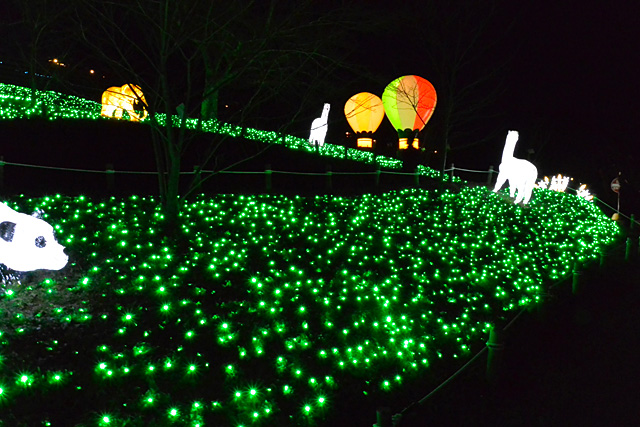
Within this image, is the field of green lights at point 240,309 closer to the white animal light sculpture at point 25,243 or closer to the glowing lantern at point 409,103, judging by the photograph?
the white animal light sculpture at point 25,243

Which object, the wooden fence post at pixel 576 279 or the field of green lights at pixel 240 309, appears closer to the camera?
the field of green lights at pixel 240 309

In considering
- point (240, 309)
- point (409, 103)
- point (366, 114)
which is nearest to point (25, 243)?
point (240, 309)

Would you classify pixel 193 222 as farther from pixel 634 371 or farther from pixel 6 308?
pixel 634 371

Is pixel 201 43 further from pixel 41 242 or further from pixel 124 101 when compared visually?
pixel 124 101

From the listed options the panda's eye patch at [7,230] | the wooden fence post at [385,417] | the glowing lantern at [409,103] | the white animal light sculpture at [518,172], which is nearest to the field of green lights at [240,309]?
the panda's eye patch at [7,230]

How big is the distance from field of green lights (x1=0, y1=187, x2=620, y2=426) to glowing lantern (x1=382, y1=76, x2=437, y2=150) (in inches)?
404

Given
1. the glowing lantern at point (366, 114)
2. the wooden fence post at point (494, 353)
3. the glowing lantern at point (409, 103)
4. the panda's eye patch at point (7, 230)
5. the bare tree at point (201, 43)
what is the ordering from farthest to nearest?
the glowing lantern at point (366, 114) < the glowing lantern at point (409, 103) < the bare tree at point (201, 43) < the wooden fence post at point (494, 353) < the panda's eye patch at point (7, 230)

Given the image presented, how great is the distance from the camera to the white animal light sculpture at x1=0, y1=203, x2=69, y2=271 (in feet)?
20.9

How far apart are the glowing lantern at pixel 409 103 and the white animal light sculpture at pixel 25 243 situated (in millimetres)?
16653

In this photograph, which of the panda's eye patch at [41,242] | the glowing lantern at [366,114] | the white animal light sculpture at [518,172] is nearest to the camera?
the panda's eye patch at [41,242]

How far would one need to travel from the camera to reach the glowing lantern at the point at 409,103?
21422mm

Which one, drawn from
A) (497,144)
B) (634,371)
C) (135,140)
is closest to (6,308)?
(634,371)

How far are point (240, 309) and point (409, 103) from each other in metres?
16.9

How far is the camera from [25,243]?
21.4 ft
